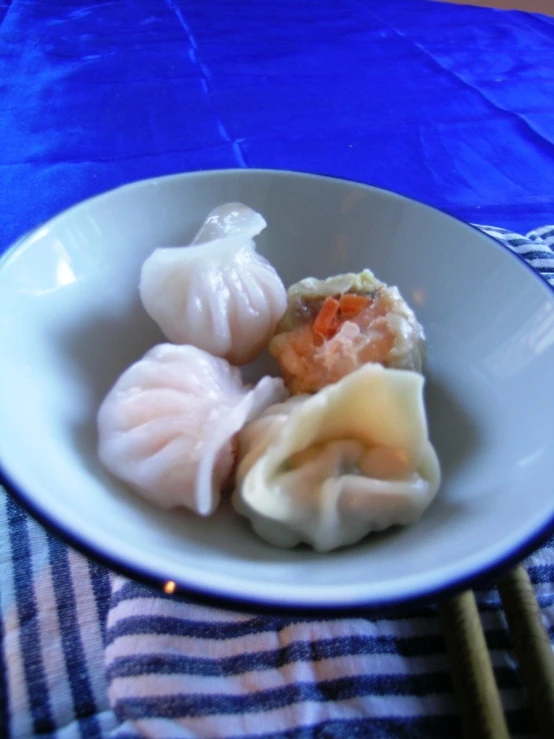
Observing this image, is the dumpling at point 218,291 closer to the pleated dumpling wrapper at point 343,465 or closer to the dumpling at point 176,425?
the dumpling at point 176,425

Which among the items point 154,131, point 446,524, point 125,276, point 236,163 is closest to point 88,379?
point 125,276

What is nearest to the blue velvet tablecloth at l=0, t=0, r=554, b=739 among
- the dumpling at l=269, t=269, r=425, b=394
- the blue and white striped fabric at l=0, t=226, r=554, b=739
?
the blue and white striped fabric at l=0, t=226, r=554, b=739

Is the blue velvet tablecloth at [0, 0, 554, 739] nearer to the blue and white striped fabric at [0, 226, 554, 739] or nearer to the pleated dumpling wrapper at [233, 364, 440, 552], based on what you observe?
the blue and white striped fabric at [0, 226, 554, 739]

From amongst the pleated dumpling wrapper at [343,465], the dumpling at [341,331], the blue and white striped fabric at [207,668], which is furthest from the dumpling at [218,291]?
the blue and white striped fabric at [207,668]

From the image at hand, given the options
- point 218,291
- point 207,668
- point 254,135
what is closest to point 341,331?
point 218,291

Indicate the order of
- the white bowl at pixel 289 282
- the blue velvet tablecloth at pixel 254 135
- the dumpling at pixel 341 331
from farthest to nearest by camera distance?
the dumpling at pixel 341 331, the blue velvet tablecloth at pixel 254 135, the white bowl at pixel 289 282

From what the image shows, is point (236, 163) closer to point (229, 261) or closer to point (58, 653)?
point (229, 261)

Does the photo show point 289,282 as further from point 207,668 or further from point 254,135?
point 254,135
